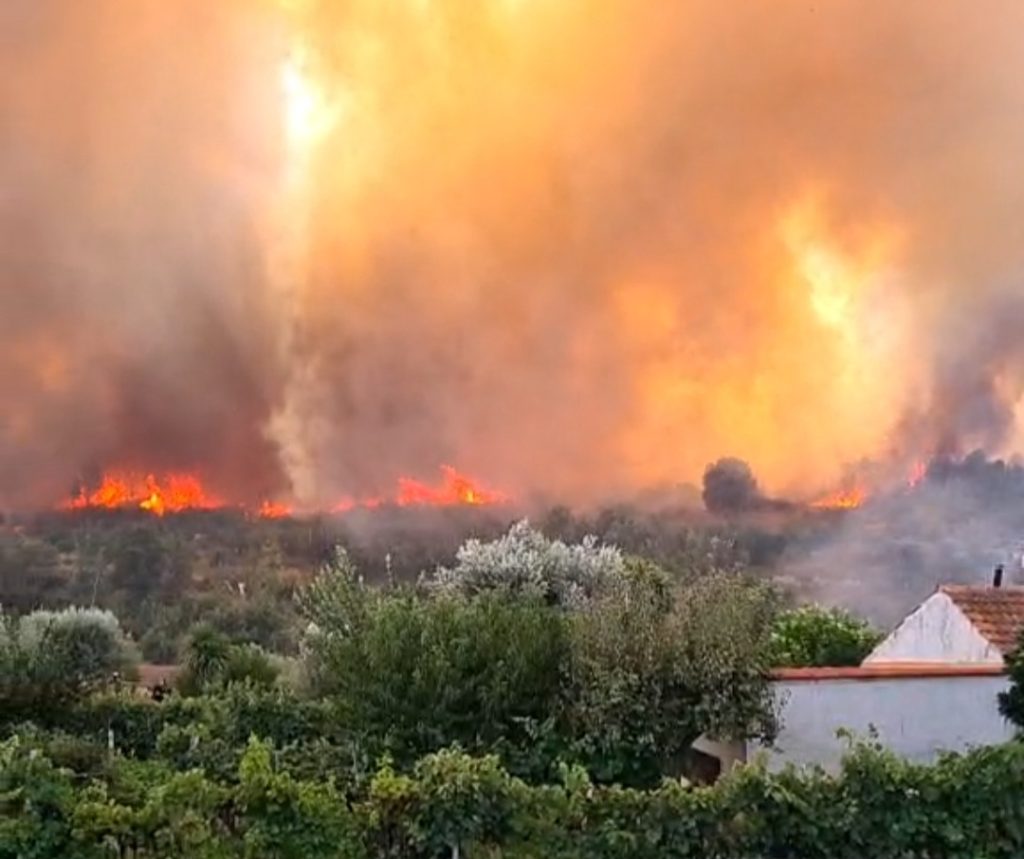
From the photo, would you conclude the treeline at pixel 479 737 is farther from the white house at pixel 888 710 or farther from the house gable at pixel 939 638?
the house gable at pixel 939 638

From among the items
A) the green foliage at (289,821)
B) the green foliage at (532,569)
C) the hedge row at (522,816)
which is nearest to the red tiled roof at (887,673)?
the green foliage at (532,569)

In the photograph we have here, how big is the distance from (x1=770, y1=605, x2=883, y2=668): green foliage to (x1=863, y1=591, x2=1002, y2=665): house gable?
3167 millimetres

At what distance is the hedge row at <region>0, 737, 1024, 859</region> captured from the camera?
10.2 metres

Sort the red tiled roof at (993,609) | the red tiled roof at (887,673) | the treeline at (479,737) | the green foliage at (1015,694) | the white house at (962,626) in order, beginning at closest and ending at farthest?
the treeline at (479,737)
the green foliage at (1015,694)
the red tiled roof at (887,673)
the red tiled roof at (993,609)
the white house at (962,626)

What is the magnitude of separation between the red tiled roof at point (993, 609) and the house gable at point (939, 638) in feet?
0.27

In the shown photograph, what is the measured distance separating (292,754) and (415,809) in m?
6.39

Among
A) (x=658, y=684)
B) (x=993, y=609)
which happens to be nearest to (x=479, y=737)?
(x=658, y=684)

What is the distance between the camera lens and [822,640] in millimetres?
26297

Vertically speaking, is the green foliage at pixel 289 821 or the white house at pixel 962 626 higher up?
the white house at pixel 962 626

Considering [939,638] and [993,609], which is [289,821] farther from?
[993,609]

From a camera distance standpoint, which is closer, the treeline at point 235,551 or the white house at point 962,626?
the white house at point 962,626

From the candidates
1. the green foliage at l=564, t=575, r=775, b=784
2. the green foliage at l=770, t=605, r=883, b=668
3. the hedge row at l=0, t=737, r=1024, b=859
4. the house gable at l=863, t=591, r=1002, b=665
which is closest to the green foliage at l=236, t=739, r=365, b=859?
the hedge row at l=0, t=737, r=1024, b=859

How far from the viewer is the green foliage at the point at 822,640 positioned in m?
25.7

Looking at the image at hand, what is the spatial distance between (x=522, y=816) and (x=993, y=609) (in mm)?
12543
